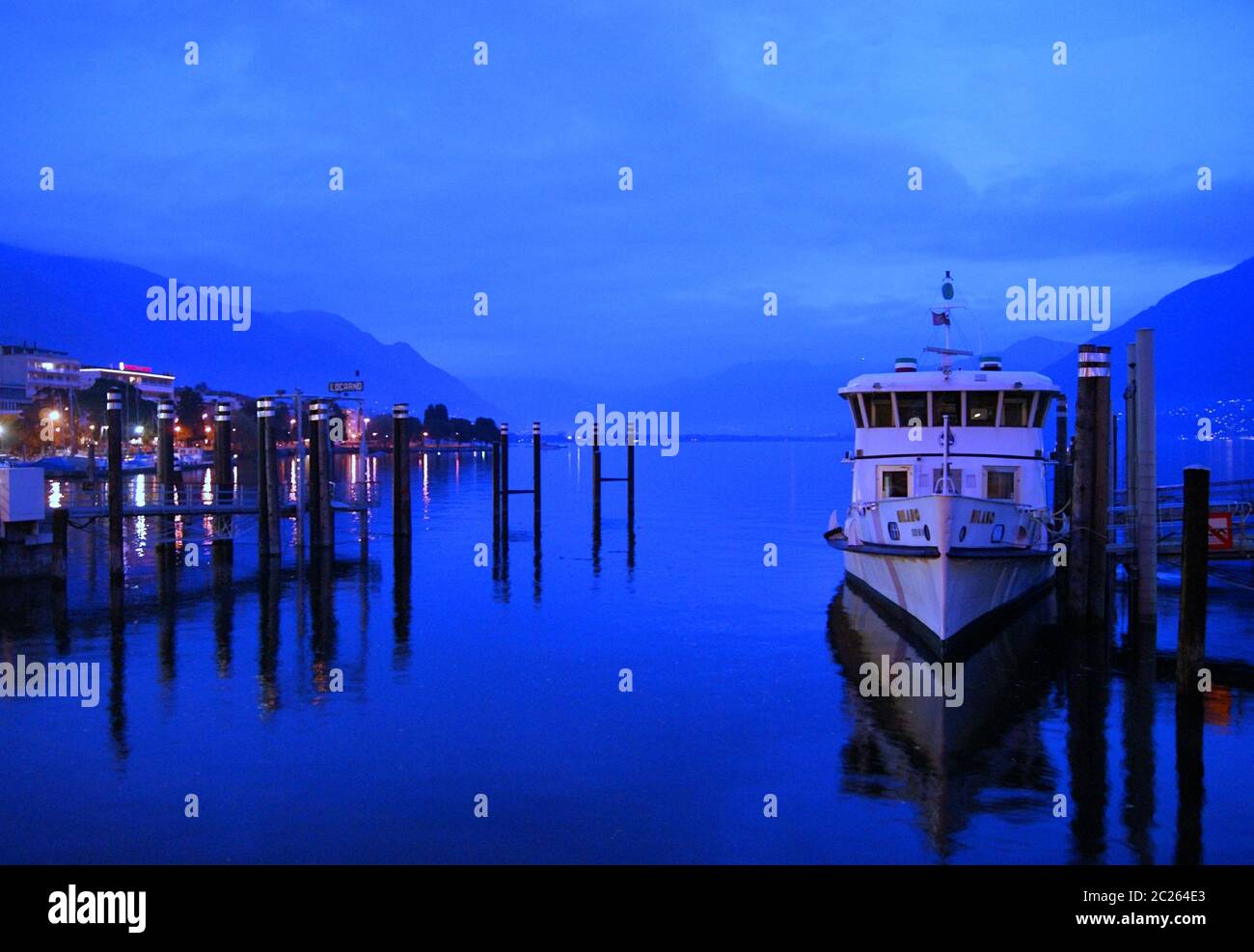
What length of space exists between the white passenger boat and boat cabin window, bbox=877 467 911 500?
24 mm

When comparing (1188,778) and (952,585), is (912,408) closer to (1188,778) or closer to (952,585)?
(952,585)

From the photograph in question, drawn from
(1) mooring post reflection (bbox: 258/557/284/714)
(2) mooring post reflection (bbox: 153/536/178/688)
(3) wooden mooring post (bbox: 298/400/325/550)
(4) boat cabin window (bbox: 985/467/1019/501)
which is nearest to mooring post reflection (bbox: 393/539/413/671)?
(1) mooring post reflection (bbox: 258/557/284/714)

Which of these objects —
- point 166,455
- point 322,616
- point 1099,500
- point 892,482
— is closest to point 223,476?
point 166,455

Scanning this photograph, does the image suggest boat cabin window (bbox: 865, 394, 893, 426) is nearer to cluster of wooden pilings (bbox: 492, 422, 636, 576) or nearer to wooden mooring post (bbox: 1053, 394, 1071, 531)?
wooden mooring post (bbox: 1053, 394, 1071, 531)

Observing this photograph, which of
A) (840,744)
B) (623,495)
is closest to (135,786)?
(840,744)

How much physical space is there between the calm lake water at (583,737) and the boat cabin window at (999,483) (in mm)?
3209

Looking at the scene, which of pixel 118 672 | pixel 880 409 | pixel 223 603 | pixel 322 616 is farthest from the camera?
pixel 223 603

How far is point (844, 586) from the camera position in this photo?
115 feet

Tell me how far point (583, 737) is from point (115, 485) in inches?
707

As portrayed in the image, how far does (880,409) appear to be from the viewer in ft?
89.2

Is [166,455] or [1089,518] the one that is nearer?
[1089,518]

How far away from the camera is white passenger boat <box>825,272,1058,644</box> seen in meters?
23.8
